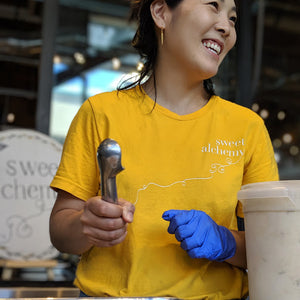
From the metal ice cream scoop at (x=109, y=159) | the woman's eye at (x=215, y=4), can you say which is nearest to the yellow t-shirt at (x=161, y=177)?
the woman's eye at (x=215, y=4)

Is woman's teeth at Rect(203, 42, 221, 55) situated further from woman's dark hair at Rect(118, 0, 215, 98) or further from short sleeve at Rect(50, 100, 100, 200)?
short sleeve at Rect(50, 100, 100, 200)

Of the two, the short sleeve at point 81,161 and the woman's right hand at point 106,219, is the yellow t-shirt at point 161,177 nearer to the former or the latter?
the short sleeve at point 81,161

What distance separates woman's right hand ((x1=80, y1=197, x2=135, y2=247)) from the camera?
60 centimetres

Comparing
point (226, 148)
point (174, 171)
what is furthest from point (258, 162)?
point (174, 171)

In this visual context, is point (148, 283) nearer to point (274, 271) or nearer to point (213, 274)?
point (213, 274)

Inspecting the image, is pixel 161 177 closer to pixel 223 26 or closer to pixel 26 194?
pixel 223 26

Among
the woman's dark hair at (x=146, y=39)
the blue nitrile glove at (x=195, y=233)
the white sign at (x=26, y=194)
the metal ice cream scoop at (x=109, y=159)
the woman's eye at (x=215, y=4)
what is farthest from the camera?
the white sign at (x=26, y=194)

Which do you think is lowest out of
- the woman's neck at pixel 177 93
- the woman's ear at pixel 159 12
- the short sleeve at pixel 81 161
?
the short sleeve at pixel 81 161

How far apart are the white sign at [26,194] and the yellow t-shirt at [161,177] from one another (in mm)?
1058

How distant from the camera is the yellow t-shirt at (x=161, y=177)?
85 centimetres

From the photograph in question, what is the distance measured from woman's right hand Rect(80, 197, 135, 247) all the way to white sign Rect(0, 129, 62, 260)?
130 cm

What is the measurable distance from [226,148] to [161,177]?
6.1 inches

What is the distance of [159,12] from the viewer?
3.39 ft

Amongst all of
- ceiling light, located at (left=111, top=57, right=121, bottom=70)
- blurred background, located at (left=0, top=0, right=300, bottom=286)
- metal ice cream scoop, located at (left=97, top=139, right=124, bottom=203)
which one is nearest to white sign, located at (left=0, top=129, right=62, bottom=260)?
blurred background, located at (left=0, top=0, right=300, bottom=286)
